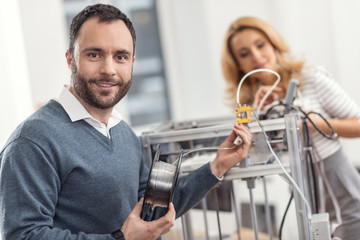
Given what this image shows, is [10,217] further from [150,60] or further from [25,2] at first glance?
[150,60]

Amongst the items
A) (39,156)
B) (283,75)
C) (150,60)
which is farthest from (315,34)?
(39,156)

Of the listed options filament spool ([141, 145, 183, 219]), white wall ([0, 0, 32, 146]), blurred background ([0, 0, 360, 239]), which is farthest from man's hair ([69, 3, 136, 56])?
white wall ([0, 0, 32, 146])

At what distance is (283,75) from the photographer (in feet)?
6.31

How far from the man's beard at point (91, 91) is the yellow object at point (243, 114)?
1.09ft

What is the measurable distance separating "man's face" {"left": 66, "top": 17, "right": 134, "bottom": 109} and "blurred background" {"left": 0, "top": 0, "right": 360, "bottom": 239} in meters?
0.60

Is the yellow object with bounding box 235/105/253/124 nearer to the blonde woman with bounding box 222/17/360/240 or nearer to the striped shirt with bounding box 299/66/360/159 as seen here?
the blonde woman with bounding box 222/17/360/240

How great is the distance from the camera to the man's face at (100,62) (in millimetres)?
1185

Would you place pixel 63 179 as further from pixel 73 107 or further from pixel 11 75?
pixel 11 75

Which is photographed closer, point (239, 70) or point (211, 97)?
point (239, 70)

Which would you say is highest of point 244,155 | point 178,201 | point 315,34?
point 315,34

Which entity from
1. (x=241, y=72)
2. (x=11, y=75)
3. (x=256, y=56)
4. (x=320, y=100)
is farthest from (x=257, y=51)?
(x=11, y=75)

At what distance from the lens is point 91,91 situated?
3.94ft

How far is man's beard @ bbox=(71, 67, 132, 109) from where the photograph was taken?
120 centimetres

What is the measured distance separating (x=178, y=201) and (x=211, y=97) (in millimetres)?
2385
